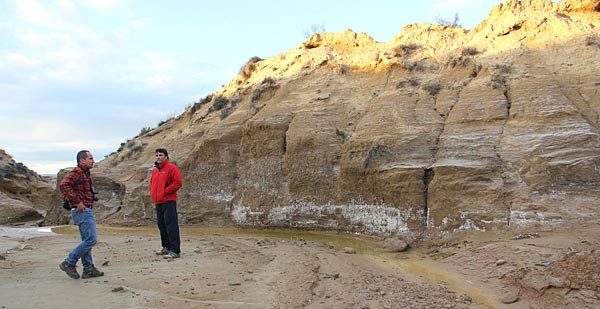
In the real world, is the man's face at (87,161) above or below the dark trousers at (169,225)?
above

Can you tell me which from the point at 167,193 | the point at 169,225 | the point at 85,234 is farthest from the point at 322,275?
the point at 85,234

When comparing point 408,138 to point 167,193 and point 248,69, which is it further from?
point 248,69

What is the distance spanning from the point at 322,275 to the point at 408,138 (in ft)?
19.1

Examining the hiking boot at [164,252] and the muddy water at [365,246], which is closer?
the muddy water at [365,246]

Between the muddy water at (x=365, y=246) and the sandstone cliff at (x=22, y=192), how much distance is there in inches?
202

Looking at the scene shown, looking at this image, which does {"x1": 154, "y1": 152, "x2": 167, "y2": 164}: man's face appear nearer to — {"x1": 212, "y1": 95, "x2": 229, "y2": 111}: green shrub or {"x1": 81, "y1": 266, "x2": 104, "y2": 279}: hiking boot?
{"x1": 81, "y1": 266, "x2": 104, "y2": 279}: hiking boot

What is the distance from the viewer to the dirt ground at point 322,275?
5121 mm

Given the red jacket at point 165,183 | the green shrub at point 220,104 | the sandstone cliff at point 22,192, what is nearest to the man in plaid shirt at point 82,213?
the red jacket at point 165,183

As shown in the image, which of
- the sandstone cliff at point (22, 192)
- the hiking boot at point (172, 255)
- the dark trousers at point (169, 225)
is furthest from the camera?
the sandstone cliff at point (22, 192)

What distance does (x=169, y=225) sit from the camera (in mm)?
7613

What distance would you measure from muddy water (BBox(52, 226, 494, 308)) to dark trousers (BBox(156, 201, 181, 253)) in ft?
11.3

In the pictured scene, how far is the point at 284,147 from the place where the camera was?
520 inches

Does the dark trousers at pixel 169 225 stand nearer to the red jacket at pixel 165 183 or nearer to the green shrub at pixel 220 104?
the red jacket at pixel 165 183

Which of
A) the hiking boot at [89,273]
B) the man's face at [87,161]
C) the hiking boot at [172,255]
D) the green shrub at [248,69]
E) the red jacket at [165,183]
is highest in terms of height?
the green shrub at [248,69]
